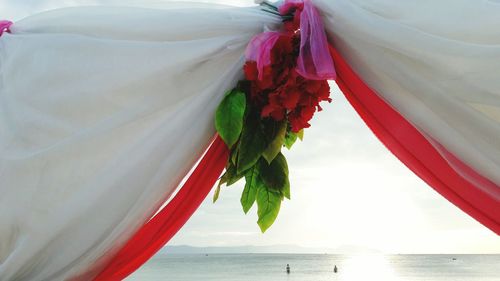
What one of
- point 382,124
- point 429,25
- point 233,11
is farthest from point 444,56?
point 233,11

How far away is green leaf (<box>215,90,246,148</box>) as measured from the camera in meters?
1.54

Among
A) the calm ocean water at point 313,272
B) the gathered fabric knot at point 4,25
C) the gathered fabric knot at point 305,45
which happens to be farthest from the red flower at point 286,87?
the calm ocean water at point 313,272

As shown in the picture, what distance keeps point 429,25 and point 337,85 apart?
0.95ft

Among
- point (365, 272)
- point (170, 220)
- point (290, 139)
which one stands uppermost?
point (365, 272)

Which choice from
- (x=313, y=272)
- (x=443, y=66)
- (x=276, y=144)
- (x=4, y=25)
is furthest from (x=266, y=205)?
(x=313, y=272)

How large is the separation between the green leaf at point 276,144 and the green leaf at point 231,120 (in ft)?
0.33

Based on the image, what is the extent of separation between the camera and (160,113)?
1.57m

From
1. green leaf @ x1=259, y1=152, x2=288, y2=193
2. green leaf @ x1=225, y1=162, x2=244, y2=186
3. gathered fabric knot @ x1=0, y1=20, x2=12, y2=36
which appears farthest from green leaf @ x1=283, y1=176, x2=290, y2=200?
gathered fabric knot @ x1=0, y1=20, x2=12, y2=36

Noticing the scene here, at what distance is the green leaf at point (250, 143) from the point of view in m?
1.58

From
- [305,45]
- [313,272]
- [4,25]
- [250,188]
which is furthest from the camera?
[313,272]

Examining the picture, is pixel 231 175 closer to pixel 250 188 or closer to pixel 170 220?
pixel 250 188

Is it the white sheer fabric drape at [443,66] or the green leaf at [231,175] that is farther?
the green leaf at [231,175]

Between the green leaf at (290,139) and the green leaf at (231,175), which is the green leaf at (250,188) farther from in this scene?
the green leaf at (290,139)

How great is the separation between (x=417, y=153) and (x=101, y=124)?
0.78m
